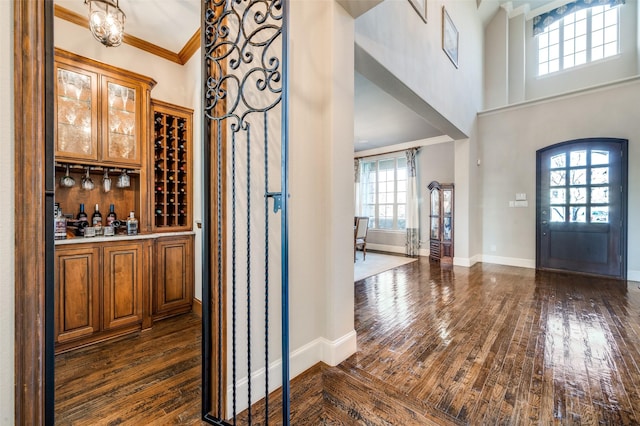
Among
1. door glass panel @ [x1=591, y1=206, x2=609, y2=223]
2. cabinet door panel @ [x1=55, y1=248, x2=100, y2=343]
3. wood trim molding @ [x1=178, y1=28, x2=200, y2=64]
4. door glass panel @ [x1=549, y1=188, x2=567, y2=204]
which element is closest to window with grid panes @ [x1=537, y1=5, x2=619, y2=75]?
door glass panel @ [x1=549, y1=188, x2=567, y2=204]

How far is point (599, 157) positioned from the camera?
4.37m

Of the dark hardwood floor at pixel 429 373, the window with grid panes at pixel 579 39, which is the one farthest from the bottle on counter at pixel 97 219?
the window with grid panes at pixel 579 39

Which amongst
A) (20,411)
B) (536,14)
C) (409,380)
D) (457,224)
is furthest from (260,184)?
(536,14)

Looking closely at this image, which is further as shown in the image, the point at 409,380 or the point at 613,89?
the point at 613,89

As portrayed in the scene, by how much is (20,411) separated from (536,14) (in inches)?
338

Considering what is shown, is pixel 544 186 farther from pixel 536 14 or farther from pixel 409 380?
pixel 409 380

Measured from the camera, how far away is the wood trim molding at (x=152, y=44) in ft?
7.70

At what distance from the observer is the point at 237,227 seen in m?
1.50

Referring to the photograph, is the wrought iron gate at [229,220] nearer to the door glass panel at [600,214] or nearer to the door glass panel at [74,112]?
the door glass panel at [74,112]

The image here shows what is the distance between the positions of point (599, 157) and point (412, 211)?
335cm

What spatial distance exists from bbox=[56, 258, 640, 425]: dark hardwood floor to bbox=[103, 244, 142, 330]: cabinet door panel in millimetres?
188

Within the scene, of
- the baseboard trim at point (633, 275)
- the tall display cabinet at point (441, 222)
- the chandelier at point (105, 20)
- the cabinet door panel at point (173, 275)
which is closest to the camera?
the chandelier at point (105, 20)

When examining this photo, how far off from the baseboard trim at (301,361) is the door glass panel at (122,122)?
2.24 m

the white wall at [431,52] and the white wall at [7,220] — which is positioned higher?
the white wall at [431,52]
